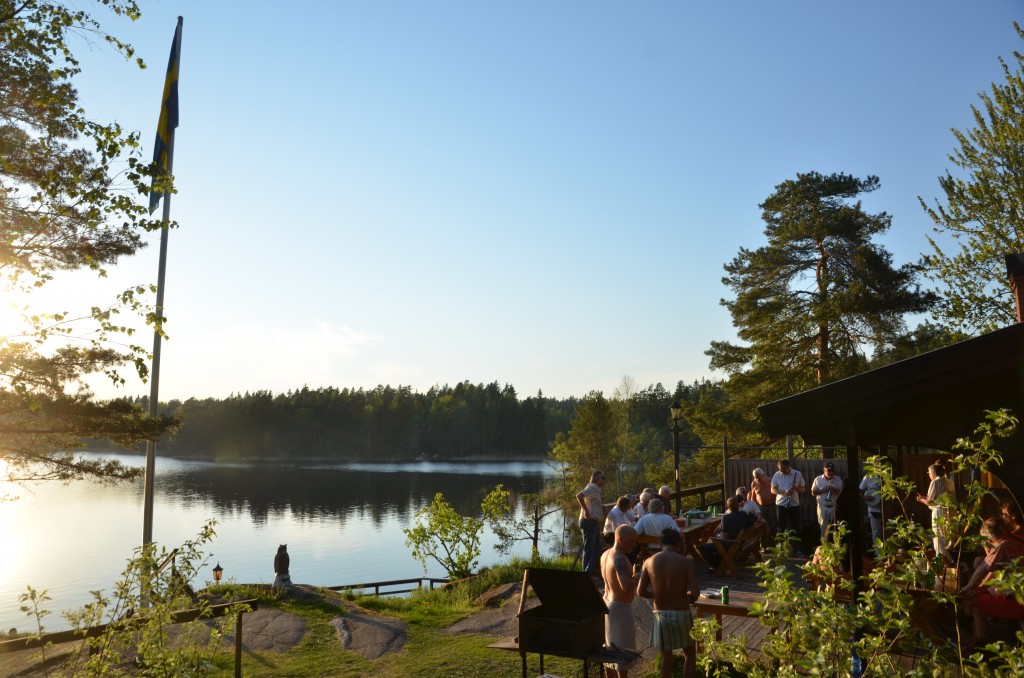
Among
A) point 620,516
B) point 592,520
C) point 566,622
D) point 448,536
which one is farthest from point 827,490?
point 448,536

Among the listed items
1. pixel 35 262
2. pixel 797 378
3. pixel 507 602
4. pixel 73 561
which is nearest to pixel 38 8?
pixel 35 262

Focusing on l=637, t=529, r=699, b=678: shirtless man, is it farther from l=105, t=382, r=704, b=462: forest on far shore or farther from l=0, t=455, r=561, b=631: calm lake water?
l=105, t=382, r=704, b=462: forest on far shore

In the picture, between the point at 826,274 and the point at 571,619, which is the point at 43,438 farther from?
the point at 826,274

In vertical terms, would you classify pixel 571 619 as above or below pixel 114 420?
below

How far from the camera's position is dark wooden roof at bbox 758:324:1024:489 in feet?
A: 20.1

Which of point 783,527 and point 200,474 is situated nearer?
point 783,527

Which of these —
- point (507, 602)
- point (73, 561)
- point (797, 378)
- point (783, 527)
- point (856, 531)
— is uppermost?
point (797, 378)

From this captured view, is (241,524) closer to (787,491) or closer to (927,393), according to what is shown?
(787,491)

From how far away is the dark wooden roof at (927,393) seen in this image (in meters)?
6.12

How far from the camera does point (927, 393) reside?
6.30 metres

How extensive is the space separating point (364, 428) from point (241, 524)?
60070 mm

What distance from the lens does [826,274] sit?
27109mm

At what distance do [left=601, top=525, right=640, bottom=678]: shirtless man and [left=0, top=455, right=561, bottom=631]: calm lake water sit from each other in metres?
9.46

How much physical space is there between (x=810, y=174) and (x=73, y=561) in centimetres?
3974
